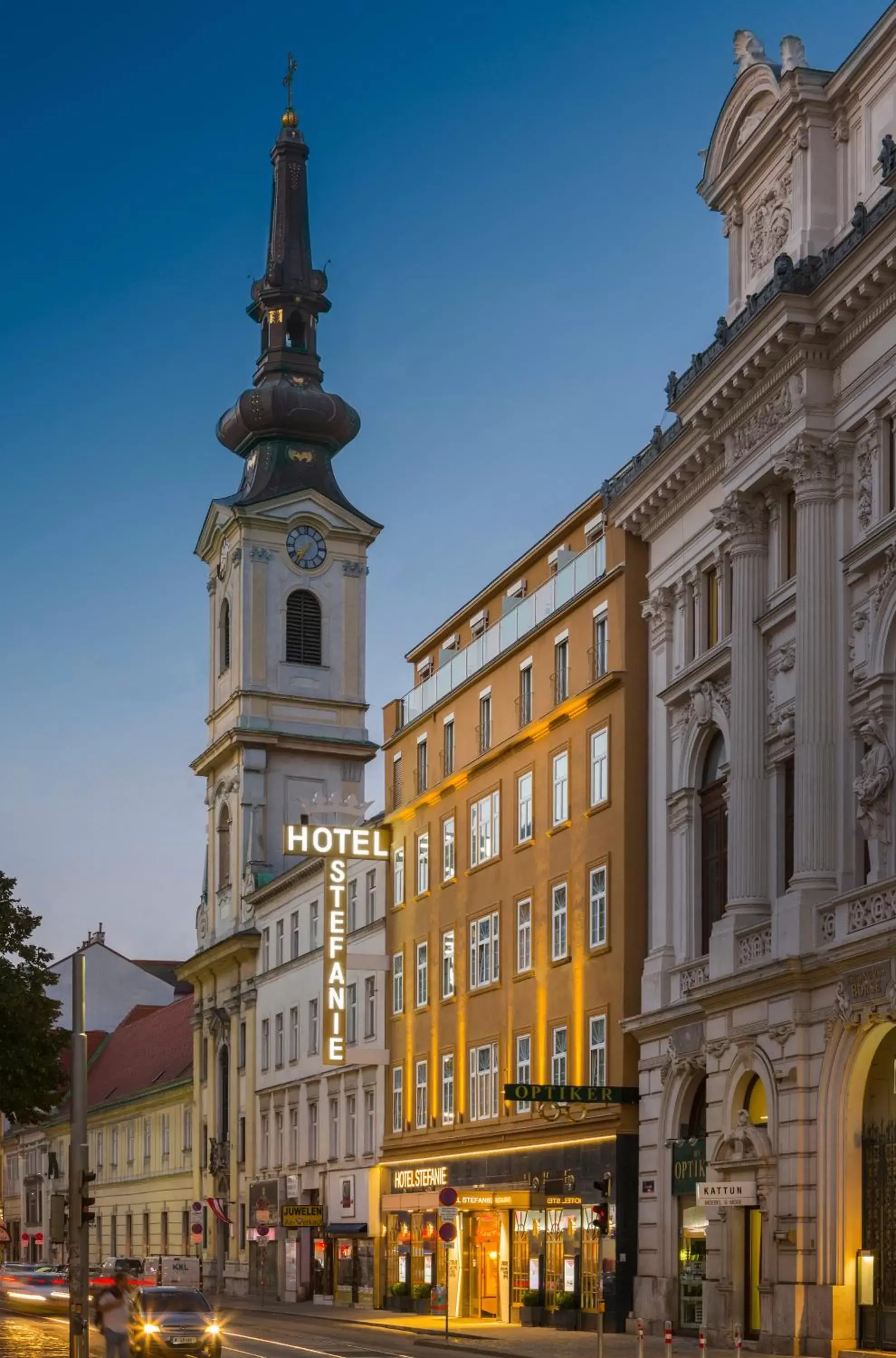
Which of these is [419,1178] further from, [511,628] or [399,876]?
[511,628]

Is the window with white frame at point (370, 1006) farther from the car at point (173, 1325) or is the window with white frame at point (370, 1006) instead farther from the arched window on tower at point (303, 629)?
the arched window on tower at point (303, 629)

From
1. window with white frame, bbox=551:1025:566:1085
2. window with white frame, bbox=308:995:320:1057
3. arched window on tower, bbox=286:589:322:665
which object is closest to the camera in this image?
A: window with white frame, bbox=551:1025:566:1085

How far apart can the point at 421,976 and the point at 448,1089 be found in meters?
4.42

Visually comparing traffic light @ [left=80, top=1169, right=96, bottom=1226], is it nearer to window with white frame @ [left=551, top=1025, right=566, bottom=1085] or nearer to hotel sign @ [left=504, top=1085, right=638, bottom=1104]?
hotel sign @ [left=504, top=1085, right=638, bottom=1104]

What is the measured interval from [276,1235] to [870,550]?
49629 millimetres

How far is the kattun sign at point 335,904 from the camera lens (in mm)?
67250

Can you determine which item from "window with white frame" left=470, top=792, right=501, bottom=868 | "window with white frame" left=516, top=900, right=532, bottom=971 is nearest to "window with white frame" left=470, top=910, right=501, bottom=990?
"window with white frame" left=516, top=900, right=532, bottom=971

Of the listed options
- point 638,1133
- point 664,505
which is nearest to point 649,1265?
point 638,1133

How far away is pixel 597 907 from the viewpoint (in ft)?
163

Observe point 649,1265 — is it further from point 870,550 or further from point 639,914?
point 870,550

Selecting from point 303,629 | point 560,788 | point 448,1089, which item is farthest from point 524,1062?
point 303,629

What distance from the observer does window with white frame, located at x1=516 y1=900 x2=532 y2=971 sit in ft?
178

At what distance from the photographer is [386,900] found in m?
68.1

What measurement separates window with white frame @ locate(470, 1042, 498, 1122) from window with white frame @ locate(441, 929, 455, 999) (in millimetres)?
2712
